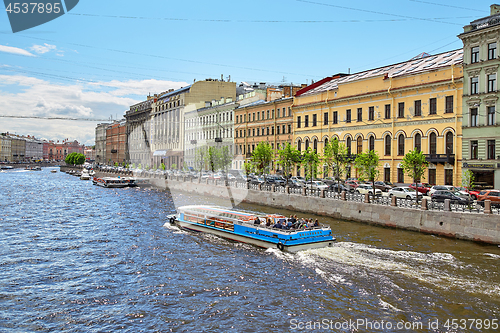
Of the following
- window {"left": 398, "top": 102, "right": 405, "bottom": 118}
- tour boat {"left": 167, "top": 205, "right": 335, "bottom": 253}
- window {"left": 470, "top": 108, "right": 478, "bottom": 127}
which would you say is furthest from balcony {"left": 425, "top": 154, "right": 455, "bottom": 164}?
tour boat {"left": 167, "top": 205, "right": 335, "bottom": 253}

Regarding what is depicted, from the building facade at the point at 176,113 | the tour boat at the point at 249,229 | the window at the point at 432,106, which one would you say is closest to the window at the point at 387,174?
the window at the point at 432,106

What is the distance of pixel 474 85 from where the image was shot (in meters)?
35.4

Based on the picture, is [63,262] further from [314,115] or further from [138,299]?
[314,115]

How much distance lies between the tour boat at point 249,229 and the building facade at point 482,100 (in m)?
20.2

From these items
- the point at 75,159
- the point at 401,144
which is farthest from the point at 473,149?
the point at 75,159

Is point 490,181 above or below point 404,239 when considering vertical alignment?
above

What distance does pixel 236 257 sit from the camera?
20609 millimetres

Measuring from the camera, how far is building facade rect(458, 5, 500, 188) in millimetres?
33906

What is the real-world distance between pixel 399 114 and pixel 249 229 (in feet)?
84.2

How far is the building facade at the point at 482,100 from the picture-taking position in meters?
33.9

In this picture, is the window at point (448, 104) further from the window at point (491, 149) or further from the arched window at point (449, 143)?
the window at point (491, 149)

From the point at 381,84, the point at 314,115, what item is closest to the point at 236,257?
the point at 381,84

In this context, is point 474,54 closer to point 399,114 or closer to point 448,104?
point 448,104

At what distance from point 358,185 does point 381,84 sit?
39.0 ft
